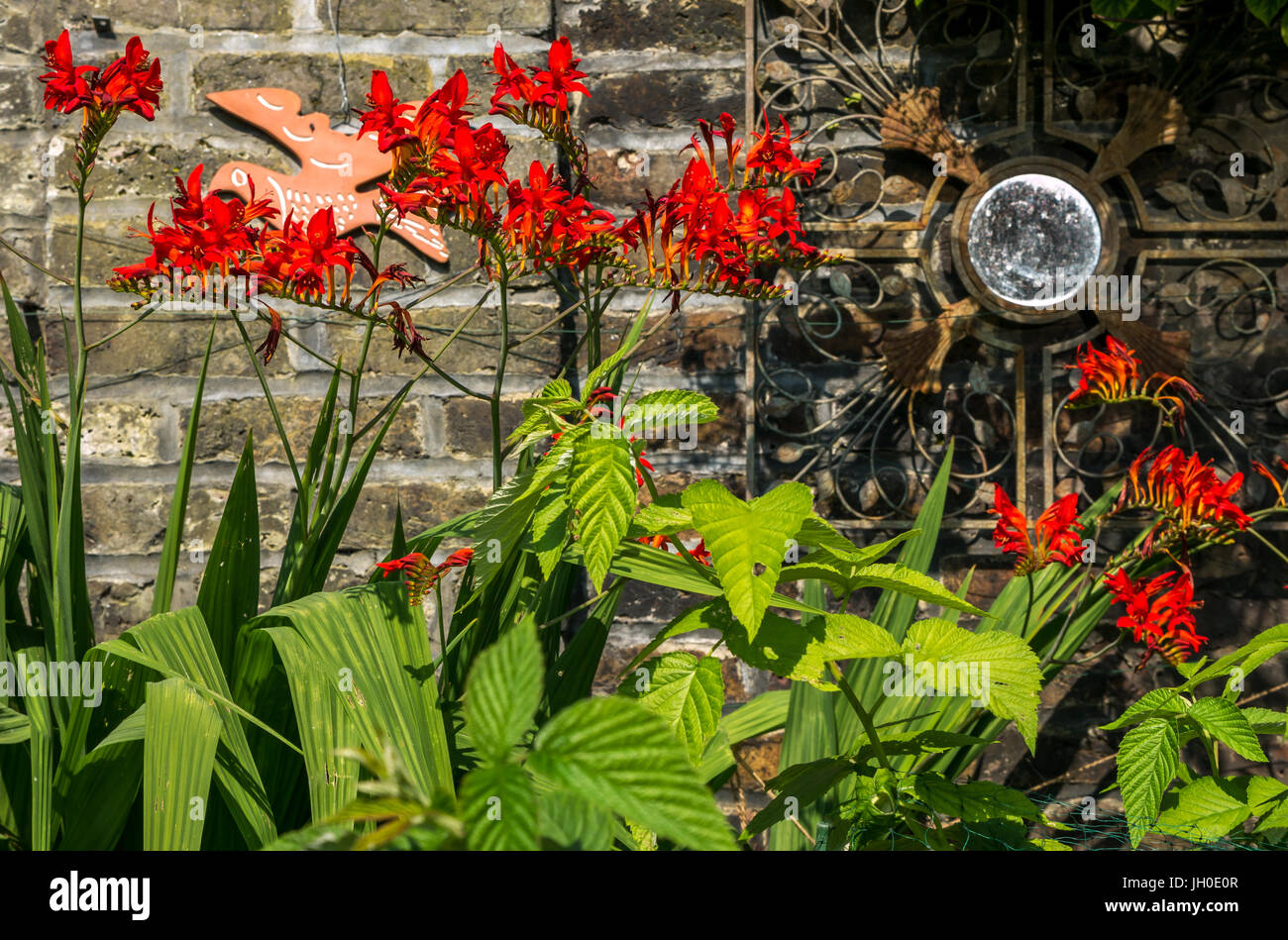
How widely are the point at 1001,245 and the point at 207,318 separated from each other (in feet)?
5.09

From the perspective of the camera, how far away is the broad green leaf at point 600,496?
0.57 m

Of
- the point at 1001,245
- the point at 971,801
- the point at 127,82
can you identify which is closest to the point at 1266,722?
the point at 971,801

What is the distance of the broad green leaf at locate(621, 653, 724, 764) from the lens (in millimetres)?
613

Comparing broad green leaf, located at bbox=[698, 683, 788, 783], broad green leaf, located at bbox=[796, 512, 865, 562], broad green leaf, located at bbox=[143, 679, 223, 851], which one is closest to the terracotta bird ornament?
broad green leaf, located at bbox=[698, 683, 788, 783]

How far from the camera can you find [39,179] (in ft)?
5.45

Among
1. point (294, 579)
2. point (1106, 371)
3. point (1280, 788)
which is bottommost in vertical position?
point (1280, 788)

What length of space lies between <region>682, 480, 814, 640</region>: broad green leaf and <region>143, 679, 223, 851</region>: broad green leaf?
47cm

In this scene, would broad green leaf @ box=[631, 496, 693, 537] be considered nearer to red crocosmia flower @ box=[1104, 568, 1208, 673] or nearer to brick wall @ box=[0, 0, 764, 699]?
red crocosmia flower @ box=[1104, 568, 1208, 673]

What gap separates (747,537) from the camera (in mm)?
569

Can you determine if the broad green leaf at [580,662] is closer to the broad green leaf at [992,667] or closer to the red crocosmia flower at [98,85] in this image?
the broad green leaf at [992,667]

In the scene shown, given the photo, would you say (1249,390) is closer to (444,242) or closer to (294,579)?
(444,242)

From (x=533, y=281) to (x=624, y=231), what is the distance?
722 millimetres
